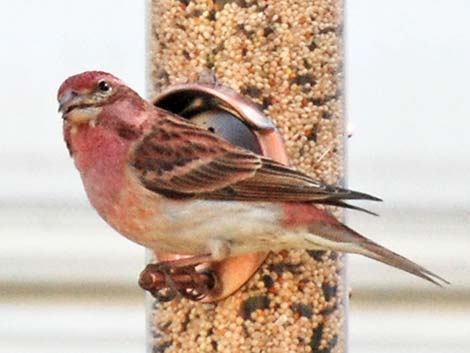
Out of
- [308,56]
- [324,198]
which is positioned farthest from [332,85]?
[324,198]

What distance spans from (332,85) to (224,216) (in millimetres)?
702

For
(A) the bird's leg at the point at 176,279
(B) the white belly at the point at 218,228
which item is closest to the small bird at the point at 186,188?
(B) the white belly at the point at 218,228

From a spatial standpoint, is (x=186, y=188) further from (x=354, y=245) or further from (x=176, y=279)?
(x=354, y=245)

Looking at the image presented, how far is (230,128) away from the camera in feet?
22.4

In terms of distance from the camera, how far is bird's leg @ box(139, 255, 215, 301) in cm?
659

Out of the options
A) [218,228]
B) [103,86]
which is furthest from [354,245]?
[103,86]

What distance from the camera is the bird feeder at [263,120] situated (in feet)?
22.2

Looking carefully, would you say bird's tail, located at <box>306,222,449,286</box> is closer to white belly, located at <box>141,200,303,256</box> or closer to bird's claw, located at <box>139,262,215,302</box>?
white belly, located at <box>141,200,303,256</box>

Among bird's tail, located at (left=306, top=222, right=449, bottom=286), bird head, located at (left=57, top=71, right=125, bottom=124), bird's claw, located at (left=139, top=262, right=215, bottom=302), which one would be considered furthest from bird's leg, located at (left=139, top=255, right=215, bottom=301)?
bird head, located at (left=57, top=71, right=125, bottom=124)

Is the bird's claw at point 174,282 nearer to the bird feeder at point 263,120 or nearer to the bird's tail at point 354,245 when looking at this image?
the bird feeder at point 263,120

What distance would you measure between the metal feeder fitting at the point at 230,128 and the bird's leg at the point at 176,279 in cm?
6

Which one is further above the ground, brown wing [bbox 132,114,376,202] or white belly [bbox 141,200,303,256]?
brown wing [bbox 132,114,376,202]

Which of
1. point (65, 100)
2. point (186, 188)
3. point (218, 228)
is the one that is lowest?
point (218, 228)

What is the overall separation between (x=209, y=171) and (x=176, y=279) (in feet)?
1.20
